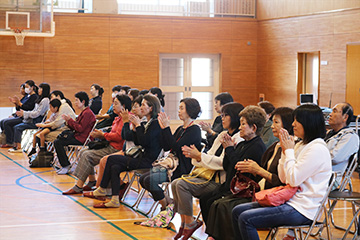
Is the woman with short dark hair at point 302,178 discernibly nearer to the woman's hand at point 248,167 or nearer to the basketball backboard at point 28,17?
the woman's hand at point 248,167

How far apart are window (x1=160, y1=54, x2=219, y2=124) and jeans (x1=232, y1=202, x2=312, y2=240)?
12.3 m

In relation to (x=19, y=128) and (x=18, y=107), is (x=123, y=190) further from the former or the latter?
(x=18, y=107)

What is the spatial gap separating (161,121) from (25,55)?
33.2 feet

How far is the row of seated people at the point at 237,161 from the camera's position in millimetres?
3793

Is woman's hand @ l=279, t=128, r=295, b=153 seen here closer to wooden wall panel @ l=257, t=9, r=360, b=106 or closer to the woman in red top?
the woman in red top

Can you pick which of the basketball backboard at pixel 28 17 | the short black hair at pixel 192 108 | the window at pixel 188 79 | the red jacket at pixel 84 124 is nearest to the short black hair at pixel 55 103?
the red jacket at pixel 84 124

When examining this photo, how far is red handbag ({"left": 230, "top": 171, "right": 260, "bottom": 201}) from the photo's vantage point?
4.23m

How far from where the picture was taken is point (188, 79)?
53.6 ft

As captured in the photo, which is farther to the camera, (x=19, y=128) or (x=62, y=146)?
(x=19, y=128)

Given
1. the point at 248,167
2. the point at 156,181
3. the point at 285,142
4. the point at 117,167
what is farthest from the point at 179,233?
the point at 285,142

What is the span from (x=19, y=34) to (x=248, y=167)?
10.7 meters

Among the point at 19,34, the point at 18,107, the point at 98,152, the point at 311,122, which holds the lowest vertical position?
the point at 98,152

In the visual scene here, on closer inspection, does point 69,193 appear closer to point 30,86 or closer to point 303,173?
point 303,173

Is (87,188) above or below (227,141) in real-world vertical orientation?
below
